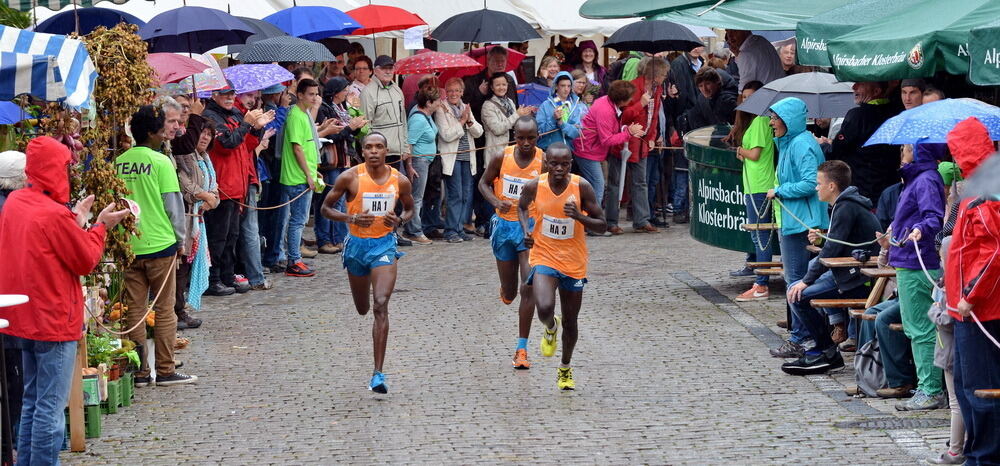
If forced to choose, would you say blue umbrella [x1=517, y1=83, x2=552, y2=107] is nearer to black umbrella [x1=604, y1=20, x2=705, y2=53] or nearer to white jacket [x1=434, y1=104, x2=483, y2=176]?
black umbrella [x1=604, y1=20, x2=705, y2=53]

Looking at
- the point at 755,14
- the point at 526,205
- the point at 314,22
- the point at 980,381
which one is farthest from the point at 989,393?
the point at 314,22

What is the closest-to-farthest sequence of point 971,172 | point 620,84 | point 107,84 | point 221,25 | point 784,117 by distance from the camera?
1. point 971,172
2. point 107,84
3. point 784,117
4. point 221,25
5. point 620,84

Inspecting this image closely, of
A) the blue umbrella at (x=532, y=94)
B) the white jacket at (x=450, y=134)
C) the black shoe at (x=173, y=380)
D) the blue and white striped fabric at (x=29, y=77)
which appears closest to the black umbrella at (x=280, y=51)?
the white jacket at (x=450, y=134)

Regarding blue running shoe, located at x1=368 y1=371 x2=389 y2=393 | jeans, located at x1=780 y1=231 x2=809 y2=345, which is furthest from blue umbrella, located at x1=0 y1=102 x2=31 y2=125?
jeans, located at x1=780 y1=231 x2=809 y2=345

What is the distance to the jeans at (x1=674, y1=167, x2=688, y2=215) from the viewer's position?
19.6 metres

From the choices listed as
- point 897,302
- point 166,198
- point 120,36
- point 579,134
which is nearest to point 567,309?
point 897,302

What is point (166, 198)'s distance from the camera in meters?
10.3

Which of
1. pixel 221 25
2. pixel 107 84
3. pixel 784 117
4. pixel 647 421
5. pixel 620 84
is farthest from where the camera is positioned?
pixel 620 84

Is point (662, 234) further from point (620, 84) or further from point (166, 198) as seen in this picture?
point (166, 198)

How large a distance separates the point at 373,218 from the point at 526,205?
1.11 metres

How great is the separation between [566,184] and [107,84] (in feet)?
10.6

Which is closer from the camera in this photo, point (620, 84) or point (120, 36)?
point (120, 36)

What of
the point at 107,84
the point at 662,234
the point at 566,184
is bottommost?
the point at 662,234

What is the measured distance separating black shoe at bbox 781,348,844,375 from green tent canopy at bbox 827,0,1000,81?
2.04 m
